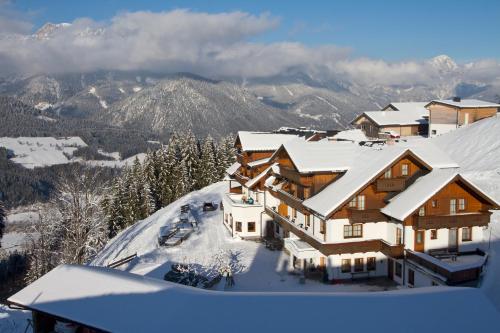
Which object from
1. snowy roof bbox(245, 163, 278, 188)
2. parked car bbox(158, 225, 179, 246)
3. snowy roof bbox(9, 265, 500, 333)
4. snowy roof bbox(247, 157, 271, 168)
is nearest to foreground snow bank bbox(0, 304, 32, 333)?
snowy roof bbox(9, 265, 500, 333)

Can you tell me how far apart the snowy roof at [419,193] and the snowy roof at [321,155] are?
16.9 feet

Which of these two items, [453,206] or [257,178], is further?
[257,178]

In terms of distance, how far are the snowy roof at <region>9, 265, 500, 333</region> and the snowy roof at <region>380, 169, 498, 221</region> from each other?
13394 millimetres

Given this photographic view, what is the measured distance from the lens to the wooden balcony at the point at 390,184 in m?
29.9

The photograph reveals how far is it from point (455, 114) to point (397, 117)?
11211 millimetres

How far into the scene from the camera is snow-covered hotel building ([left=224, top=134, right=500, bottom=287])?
1096 inches

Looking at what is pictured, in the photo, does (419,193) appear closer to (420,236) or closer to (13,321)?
(420,236)

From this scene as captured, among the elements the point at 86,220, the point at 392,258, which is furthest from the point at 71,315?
the point at 86,220

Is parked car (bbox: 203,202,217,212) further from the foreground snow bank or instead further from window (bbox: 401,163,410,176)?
the foreground snow bank

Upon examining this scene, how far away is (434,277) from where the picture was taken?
84.0ft

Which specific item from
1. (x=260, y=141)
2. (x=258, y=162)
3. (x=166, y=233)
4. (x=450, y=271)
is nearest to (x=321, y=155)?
(x=450, y=271)

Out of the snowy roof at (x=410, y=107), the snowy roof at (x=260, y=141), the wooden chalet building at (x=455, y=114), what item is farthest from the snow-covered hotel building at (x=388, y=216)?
the snowy roof at (x=410, y=107)

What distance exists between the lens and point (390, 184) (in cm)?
2998

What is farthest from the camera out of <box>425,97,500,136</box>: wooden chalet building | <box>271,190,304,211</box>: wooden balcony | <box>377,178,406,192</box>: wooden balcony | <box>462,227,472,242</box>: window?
<box>425,97,500,136</box>: wooden chalet building
